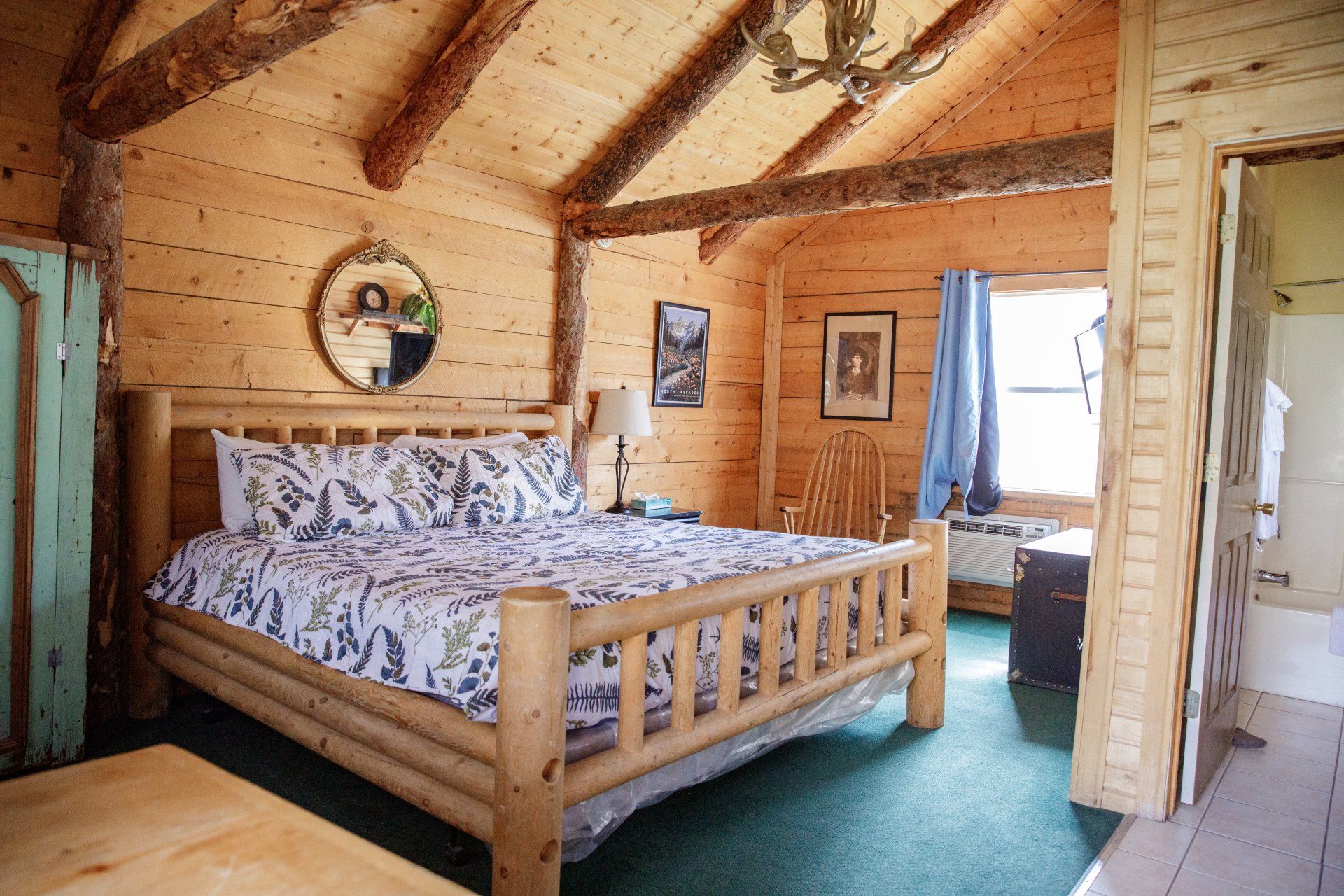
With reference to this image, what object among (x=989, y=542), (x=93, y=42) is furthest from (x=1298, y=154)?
(x=93, y=42)

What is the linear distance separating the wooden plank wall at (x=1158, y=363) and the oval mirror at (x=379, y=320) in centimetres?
273

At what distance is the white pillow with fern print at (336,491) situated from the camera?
2928 mm

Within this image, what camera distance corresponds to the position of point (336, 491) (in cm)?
308

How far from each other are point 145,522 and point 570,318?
2198mm

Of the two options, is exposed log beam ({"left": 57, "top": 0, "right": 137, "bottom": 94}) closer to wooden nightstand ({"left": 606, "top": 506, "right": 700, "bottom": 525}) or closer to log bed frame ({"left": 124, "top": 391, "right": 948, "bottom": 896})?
log bed frame ({"left": 124, "top": 391, "right": 948, "bottom": 896})

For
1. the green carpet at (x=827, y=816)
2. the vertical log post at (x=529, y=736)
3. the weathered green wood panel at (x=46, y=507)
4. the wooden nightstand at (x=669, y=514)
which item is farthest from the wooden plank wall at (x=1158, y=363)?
the weathered green wood panel at (x=46, y=507)

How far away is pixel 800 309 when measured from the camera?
5.91 m

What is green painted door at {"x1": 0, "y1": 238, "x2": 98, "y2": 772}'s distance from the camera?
2492 mm

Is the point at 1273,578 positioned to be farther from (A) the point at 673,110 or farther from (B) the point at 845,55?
(A) the point at 673,110

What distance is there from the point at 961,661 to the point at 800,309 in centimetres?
266

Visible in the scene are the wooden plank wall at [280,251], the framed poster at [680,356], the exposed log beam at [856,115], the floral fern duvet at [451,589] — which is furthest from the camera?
the framed poster at [680,356]

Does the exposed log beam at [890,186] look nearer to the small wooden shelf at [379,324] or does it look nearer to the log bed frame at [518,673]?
the small wooden shelf at [379,324]

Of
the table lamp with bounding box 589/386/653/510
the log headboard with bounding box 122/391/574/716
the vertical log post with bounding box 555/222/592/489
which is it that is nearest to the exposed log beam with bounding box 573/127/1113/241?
the vertical log post with bounding box 555/222/592/489

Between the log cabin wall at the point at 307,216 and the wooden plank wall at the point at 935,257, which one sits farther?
the wooden plank wall at the point at 935,257
